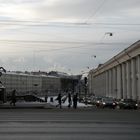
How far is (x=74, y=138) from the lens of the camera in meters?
16.9

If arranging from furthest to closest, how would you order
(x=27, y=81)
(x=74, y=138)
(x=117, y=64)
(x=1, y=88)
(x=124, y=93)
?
(x=27, y=81) < (x=117, y=64) < (x=124, y=93) < (x=1, y=88) < (x=74, y=138)

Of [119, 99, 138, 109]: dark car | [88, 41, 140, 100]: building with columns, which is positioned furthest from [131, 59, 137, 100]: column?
[119, 99, 138, 109]: dark car

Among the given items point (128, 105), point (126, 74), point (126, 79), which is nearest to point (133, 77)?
point (126, 74)

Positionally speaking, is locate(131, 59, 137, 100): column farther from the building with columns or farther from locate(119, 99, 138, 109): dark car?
locate(119, 99, 138, 109): dark car

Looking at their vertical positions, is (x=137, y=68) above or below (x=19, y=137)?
above

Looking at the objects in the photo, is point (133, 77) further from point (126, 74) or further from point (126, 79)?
point (126, 79)

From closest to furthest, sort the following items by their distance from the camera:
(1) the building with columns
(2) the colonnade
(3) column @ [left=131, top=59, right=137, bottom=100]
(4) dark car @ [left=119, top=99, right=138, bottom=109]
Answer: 1. (4) dark car @ [left=119, top=99, right=138, bottom=109]
2. (1) the building with columns
3. (2) the colonnade
4. (3) column @ [left=131, top=59, right=137, bottom=100]

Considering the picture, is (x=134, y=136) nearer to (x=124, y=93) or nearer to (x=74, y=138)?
(x=74, y=138)

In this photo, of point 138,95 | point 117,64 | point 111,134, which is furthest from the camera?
point 117,64

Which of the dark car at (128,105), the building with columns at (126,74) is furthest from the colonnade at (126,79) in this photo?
the dark car at (128,105)

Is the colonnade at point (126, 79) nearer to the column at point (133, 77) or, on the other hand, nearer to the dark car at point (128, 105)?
the column at point (133, 77)

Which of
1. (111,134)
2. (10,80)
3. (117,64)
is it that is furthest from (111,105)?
(10,80)

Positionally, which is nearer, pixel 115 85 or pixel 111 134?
pixel 111 134

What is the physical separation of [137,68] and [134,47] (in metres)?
3.71
